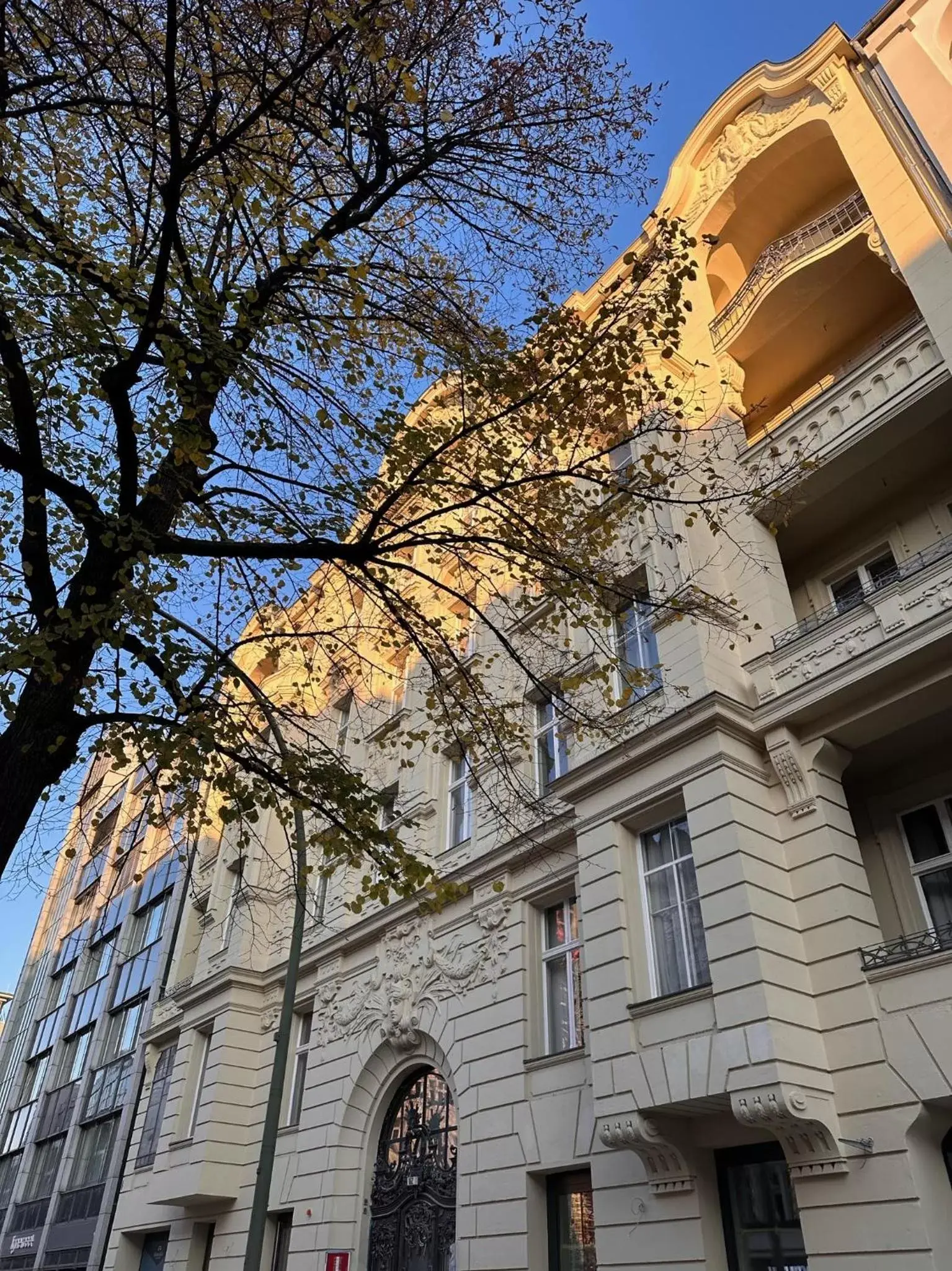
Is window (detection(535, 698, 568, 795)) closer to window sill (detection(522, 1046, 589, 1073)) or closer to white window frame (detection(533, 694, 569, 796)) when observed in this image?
white window frame (detection(533, 694, 569, 796))

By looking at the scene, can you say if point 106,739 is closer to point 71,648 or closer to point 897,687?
point 71,648

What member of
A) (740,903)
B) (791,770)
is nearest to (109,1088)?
(740,903)

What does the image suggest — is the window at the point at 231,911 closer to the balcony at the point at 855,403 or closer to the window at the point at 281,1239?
the window at the point at 281,1239

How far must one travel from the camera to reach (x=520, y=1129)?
1227 cm

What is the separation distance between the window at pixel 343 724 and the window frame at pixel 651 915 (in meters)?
11.1

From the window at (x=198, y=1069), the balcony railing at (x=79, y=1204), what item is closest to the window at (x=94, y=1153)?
the balcony railing at (x=79, y=1204)

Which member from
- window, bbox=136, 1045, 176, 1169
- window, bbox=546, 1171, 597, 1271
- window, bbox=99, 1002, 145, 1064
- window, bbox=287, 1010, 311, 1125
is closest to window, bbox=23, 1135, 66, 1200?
window, bbox=99, 1002, 145, 1064

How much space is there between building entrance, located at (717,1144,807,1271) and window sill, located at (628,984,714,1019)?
1.57m

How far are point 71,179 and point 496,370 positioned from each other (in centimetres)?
418

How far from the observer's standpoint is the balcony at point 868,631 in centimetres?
1017

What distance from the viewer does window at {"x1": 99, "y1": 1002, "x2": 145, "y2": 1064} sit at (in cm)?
2717

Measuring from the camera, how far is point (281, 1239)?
16625mm

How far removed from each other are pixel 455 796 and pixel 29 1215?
79.3 feet

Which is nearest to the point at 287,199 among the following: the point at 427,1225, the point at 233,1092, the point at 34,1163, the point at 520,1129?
the point at 520,1129
